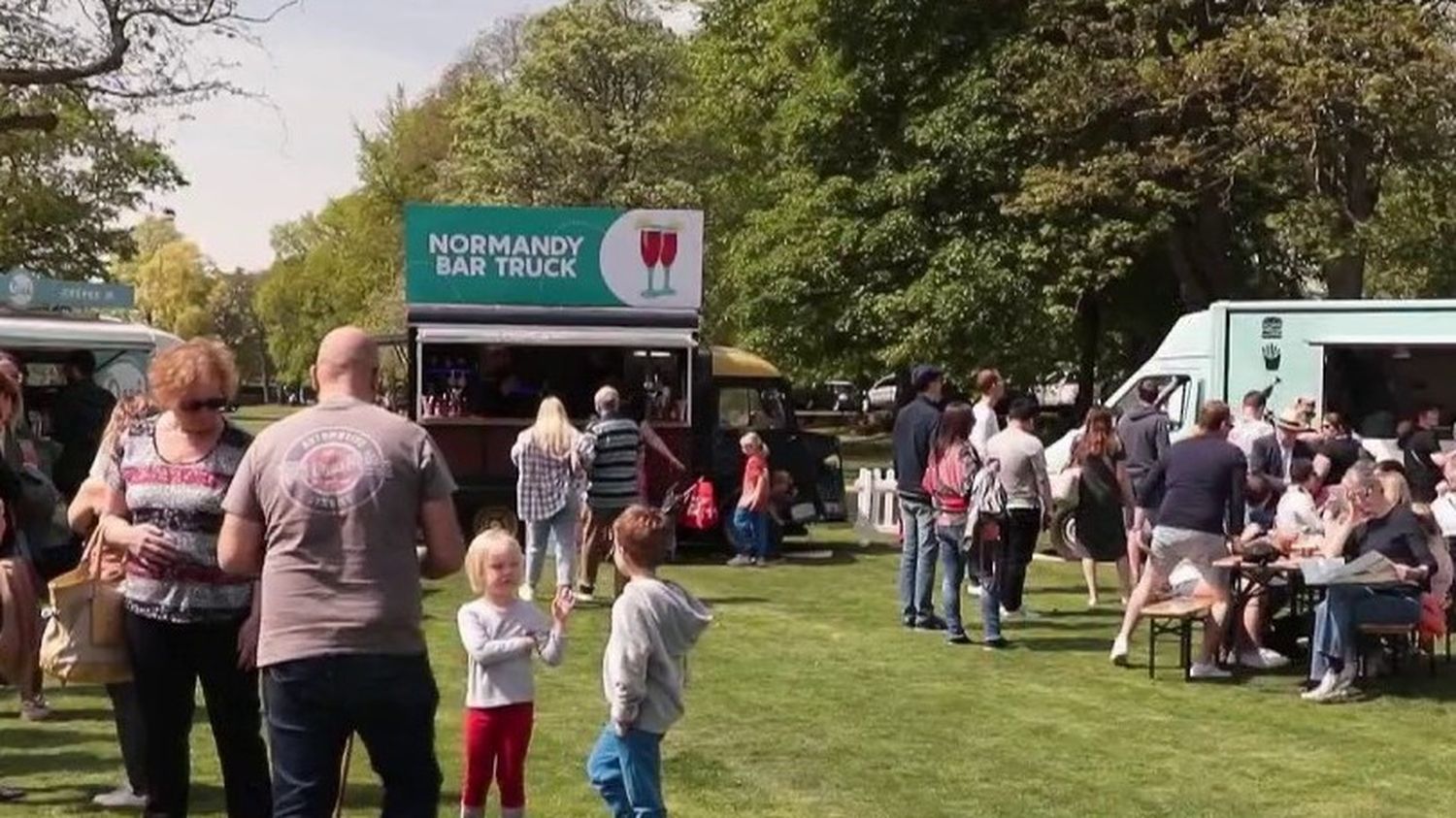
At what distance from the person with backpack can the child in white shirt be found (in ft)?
19.5

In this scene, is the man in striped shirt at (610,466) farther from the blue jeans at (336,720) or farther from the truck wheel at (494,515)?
the blue jeans at (336,720)

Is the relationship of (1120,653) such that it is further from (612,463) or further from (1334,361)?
(1334,361)

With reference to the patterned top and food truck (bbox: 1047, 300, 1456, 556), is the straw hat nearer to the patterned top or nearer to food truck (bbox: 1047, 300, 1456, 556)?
food truck (bbox: 1047, 300, 1456, 556)

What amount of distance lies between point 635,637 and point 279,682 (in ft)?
4.89

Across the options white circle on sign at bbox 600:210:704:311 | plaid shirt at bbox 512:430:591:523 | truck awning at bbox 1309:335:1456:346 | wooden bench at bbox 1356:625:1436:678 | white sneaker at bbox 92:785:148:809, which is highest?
white circle on sign at bbox 600:210:704:311

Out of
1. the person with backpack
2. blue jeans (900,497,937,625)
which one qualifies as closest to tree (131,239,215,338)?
blue jeans (900,497,937,625)

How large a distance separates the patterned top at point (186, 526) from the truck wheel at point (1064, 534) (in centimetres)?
1004

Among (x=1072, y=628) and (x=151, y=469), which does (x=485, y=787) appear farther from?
(x=1072, y=628)

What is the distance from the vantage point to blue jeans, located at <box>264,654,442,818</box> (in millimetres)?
4637

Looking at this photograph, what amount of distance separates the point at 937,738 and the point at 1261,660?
3.24 meters

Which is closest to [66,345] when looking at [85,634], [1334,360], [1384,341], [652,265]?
[652,265]

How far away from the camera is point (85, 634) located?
6270mm

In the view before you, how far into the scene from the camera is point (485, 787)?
6.35 m

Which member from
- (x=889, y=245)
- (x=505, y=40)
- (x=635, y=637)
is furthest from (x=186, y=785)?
(x=505, y=40)
